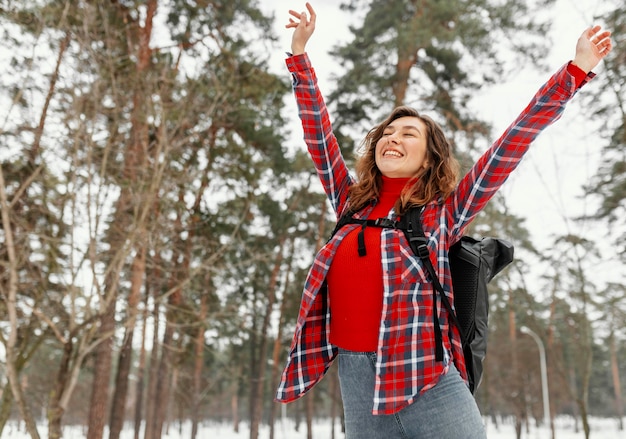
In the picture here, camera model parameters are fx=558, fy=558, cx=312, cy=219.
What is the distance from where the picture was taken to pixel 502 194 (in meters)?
11.6

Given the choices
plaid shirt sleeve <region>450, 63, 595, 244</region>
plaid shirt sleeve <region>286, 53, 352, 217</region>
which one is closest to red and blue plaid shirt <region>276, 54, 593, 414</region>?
plaid shirt sleeve <region>450, 63, 595, 244</region>

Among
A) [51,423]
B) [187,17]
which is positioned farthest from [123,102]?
[187,17]

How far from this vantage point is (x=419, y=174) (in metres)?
1.83

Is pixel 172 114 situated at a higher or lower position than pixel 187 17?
lower

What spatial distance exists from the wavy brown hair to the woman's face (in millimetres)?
23

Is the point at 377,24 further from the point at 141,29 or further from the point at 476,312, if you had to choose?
the point at 476,312

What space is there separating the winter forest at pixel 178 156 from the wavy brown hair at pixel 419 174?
4852mm

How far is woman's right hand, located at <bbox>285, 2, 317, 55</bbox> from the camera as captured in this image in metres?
1.94

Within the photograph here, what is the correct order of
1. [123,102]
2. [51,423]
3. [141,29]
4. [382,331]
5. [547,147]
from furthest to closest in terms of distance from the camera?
[547,147]
[141,29]
[123,102]
[51,423]
[382,331]

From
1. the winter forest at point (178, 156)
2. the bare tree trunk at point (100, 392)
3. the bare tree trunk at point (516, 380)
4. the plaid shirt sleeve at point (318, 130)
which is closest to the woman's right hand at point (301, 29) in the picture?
the plaid shirt sleeve at point (318, 130)

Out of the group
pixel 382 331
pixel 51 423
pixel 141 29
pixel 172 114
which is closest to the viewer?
pixel 382 331

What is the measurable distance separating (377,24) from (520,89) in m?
3.41

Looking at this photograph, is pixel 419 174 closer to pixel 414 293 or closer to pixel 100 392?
pixel 414 293

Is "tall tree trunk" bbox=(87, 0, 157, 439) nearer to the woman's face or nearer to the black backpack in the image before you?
the woman's face
